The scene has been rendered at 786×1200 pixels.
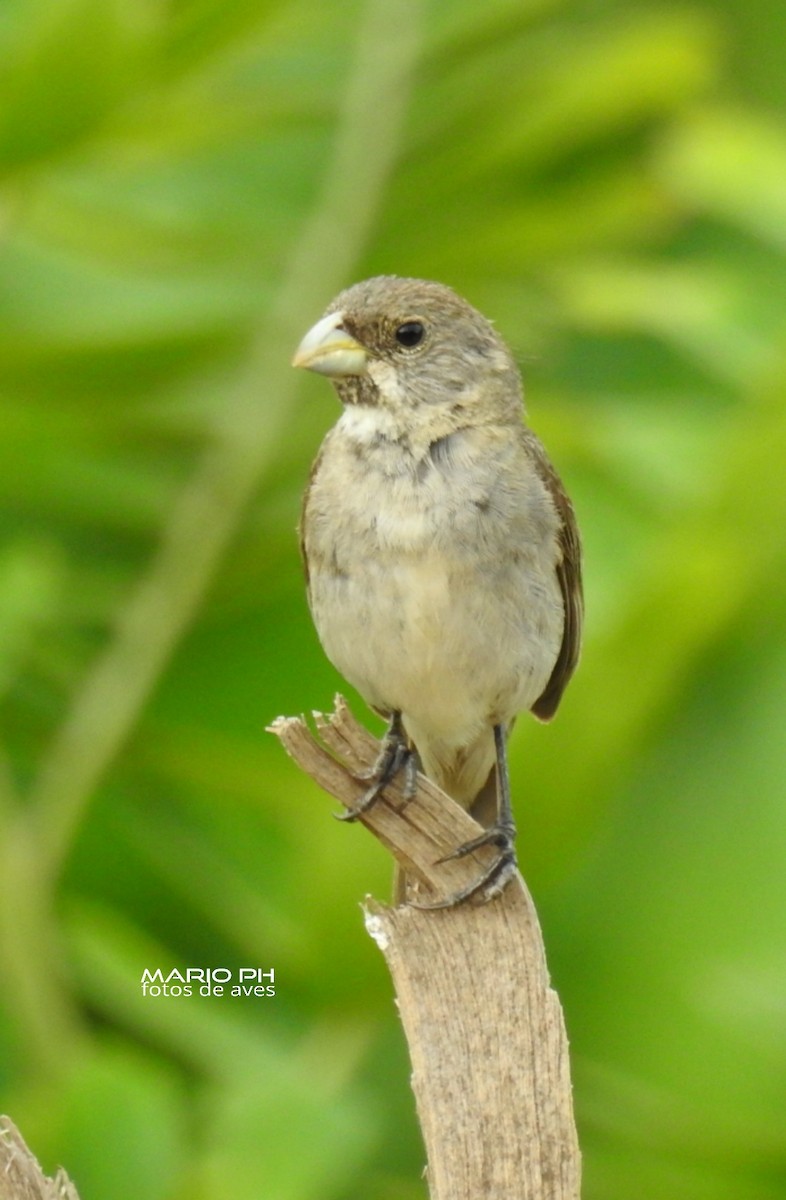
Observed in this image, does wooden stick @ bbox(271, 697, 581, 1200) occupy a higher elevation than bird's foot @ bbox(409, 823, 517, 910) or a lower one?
lower

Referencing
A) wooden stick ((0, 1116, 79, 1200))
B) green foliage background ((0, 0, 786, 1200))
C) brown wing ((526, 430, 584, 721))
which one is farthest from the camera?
green foliage background ((0, 0, 786, 1200))

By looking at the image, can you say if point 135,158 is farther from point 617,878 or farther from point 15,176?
point 617,878

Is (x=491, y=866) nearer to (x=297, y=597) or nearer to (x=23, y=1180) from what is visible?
(x=23, y=1180)

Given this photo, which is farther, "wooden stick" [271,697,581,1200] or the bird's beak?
the bird's beak

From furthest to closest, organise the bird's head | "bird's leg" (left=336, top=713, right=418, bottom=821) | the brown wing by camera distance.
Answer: the brown wing
the bird's head
"bird's leg" (left=336, top=713, right=418, bottom=821)

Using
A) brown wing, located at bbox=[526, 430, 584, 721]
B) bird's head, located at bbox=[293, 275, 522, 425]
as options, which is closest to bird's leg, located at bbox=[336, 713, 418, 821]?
brown wing, located at bbox=[526, 430, 584, 721]

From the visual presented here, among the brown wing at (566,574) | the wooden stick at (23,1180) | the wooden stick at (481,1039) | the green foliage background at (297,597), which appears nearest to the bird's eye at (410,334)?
the brown wing at (566,574)

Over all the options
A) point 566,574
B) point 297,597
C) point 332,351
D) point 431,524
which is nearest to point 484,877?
point 431,524

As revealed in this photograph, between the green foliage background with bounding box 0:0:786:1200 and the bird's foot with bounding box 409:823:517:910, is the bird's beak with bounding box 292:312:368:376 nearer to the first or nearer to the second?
the green foliage background with bounding box 0:0:786:1200
